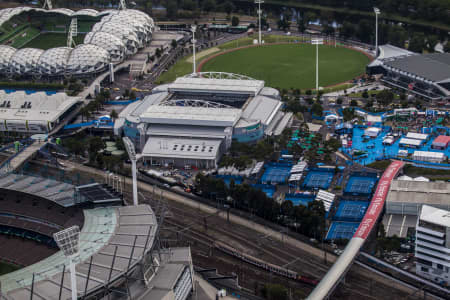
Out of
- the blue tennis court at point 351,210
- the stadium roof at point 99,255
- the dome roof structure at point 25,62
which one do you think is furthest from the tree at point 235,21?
the stadium roof at point 99,255

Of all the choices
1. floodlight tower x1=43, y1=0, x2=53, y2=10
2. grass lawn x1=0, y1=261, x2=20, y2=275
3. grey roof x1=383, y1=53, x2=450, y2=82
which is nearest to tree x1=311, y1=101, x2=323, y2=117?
grey roof x1=383, y1=53, x2=450, y2=82

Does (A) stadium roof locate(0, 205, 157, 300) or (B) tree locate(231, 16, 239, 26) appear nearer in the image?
(A) stadium roof locate(0, 205, 157, 300)

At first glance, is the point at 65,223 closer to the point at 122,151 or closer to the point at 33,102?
the point at 122,151

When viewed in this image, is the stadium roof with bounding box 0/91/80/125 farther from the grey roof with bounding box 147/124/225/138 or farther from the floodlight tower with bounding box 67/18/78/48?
the floodlight tower with bounding box 67/18/78/48

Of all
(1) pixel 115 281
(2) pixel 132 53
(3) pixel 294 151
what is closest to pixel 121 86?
(2) pixel 132 53

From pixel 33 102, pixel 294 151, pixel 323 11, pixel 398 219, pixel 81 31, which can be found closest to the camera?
pixel 398 219
